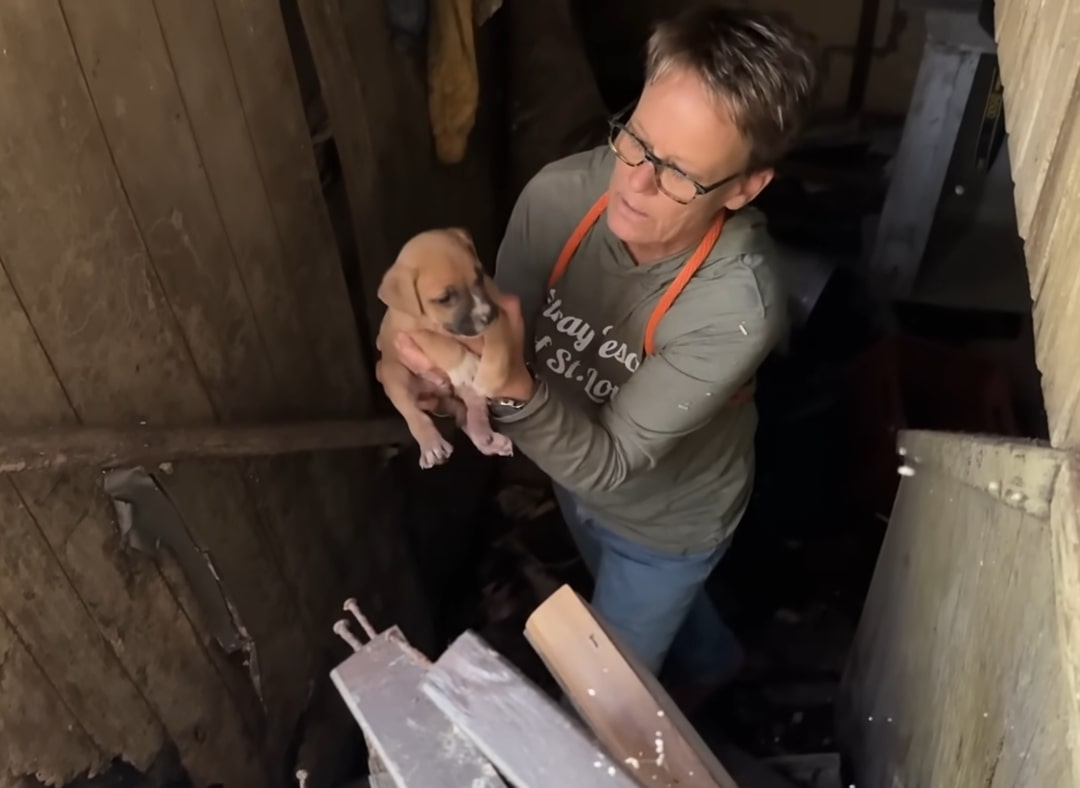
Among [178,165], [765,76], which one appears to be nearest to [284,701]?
[178,165]

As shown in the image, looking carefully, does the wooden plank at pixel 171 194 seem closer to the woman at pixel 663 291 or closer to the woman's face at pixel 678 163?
the woman at pixel 663 291

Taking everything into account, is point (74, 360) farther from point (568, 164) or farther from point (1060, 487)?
point (1060, 487)

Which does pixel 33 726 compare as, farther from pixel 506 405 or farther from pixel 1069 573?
pixel 1069 573

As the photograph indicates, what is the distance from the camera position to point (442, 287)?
1169 millimetres

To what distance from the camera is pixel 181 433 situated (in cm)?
133

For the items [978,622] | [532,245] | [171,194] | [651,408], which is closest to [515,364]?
[651,408]

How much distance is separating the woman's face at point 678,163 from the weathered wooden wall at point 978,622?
400 millimetres

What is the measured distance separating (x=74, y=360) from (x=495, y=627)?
177 centimetres

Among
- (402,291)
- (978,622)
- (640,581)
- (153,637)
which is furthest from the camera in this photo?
(640,581)

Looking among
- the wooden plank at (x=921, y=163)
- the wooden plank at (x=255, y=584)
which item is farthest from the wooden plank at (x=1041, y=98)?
the wooden plank at (x=921, y=163)

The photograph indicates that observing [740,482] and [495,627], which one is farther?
[495,627]

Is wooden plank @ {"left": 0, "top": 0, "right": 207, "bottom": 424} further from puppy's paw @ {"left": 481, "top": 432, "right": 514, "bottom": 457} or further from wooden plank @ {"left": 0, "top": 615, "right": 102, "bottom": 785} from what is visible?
puppy's paw @ {"left": 481, "top": 432, "right": 514, "bottom": 457}

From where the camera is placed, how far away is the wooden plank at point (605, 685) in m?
0.93

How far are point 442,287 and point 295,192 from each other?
56 cm
